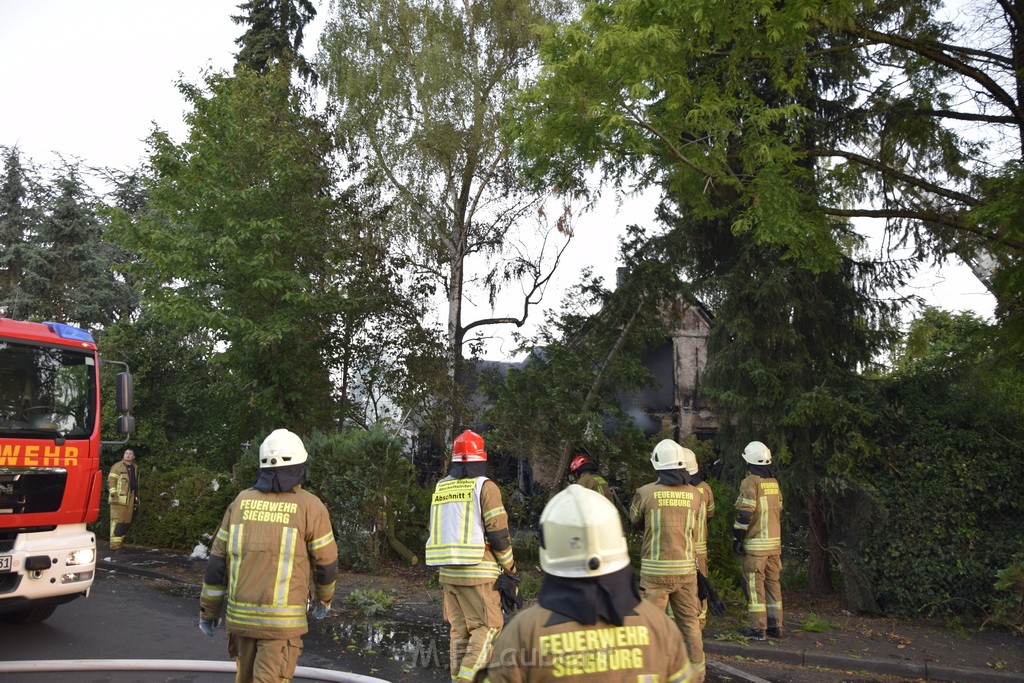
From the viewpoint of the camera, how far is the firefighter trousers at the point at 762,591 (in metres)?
8.62

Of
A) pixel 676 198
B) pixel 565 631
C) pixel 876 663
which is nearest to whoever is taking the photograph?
pixel 565 631

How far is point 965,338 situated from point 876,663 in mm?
4356

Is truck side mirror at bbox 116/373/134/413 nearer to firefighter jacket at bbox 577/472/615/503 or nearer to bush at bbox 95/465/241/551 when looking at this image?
firefighter jacket at bbox 577/472/615/503

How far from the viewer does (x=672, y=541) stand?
6988 mm

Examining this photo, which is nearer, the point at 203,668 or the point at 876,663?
the point at 203,668

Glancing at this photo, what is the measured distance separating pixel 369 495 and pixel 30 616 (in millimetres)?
4572

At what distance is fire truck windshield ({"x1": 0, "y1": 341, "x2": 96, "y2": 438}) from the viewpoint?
7.52 meters

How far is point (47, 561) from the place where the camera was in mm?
7266

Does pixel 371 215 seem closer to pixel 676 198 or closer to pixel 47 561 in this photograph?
pixel 676 198

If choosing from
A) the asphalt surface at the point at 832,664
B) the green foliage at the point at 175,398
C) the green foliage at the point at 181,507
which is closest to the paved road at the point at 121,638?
the green foliage at the point at 181,507

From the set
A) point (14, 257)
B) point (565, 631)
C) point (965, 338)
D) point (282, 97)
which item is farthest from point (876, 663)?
point (14, 257)

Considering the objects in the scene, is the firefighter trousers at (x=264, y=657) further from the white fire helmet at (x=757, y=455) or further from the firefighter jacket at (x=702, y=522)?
the white fire helmet at (x=757, y=455)

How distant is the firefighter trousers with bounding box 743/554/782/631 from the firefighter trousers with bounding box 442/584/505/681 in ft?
11.9

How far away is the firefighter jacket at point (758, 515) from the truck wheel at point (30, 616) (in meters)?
6.90
